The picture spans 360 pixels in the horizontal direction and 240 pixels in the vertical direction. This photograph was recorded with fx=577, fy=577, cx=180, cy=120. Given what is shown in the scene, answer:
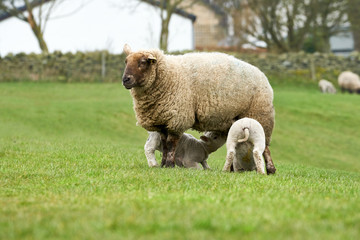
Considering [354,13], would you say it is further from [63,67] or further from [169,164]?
[169,164]

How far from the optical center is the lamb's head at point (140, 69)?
928 centimetres

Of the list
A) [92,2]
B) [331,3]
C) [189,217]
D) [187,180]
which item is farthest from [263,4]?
[189,217]

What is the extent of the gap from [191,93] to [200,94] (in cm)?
18

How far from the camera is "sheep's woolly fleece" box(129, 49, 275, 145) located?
9648mm

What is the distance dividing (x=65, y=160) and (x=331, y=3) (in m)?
36.0

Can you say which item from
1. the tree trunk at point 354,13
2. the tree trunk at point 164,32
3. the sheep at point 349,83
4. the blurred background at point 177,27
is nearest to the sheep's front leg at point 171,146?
the blurred background at point 177,27

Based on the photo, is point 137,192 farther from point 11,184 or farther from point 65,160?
point 65,160

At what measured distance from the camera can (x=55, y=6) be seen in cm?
3950

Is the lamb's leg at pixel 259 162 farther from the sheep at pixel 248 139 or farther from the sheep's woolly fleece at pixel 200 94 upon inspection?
the sheep's woolly fleece at pixel 200 94

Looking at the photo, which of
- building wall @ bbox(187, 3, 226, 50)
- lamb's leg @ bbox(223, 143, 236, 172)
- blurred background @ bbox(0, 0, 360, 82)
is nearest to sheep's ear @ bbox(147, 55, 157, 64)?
lamb's leg @ bbox(223, 143, 236, 172)

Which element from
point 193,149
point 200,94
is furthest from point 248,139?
point 193,149

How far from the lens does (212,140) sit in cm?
1052

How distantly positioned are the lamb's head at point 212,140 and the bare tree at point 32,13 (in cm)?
2755

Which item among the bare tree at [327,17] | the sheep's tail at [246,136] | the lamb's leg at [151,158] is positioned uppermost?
the bare tree at [327,17]
